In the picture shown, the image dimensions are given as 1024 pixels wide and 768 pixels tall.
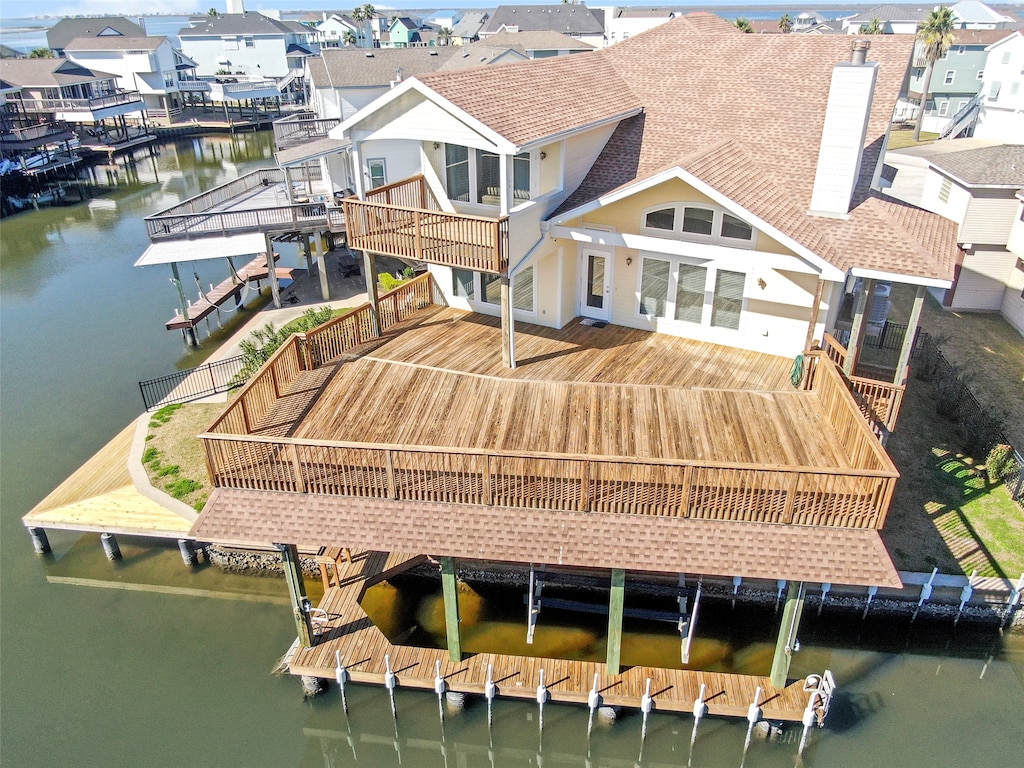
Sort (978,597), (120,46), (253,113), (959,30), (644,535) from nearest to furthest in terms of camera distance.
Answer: (644,535)
(978,597)
(959,30)
(120,46)
(253,113)

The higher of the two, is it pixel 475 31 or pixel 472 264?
pixel 475 31

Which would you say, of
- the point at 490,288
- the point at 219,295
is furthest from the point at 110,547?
the point at 219,295

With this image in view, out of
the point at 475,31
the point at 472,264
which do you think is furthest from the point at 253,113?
the point at 472,264

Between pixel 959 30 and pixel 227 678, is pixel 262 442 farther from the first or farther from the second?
pixel 959 30

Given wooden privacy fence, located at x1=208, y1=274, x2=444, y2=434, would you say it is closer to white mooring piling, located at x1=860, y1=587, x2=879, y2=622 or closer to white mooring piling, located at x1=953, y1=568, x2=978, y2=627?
white mooring piling, located at x1=860, y1=587, x2=879, y2=622

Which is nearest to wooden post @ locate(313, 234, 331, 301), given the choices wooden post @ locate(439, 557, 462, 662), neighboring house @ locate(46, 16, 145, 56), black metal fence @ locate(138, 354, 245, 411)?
black metal fence @ locate(138, 354, 245, 411)
